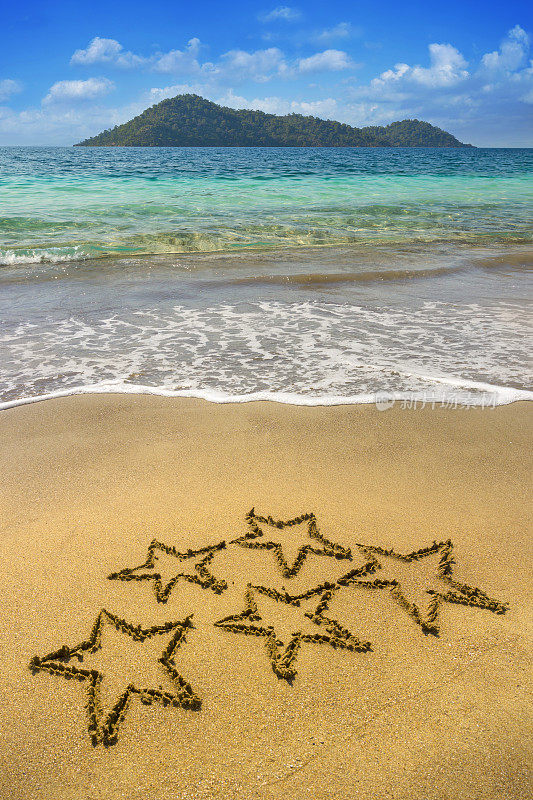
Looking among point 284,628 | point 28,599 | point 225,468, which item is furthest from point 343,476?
point 28,599

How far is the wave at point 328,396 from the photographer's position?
3.69 m

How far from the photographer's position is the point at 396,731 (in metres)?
1.59

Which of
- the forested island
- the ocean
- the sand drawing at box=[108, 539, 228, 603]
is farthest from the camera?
the forested island

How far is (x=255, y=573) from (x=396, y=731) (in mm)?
798

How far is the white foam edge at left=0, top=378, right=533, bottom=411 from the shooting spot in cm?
370

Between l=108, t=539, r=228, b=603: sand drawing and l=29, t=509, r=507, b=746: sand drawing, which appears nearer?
l=29, t=509, r=507, b=746: sand drawing

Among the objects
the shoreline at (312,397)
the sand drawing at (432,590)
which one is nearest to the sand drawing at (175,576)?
the sand drawing at (432,590)

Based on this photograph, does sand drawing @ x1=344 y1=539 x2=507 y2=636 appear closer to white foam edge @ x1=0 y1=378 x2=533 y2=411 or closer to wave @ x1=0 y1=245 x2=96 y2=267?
white foam edge @ x1=0 y1=378 x2=533 y2=411

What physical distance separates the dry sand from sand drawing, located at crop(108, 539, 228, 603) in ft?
0.08

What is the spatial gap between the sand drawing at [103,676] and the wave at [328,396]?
1.97 m

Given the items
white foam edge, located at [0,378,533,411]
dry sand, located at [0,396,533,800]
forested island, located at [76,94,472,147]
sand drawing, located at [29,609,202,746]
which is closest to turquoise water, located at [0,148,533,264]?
white foam edge, located at [0,378,533,411]

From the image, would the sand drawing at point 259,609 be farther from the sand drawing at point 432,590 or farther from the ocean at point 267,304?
the ocean at point 267,304

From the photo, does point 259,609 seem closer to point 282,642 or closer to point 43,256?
point 282,642

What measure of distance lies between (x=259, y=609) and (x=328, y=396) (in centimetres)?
199
